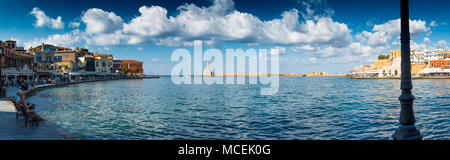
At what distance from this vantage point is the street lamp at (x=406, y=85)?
18.1ft

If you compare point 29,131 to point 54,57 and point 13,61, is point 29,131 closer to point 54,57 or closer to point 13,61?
point 13,61

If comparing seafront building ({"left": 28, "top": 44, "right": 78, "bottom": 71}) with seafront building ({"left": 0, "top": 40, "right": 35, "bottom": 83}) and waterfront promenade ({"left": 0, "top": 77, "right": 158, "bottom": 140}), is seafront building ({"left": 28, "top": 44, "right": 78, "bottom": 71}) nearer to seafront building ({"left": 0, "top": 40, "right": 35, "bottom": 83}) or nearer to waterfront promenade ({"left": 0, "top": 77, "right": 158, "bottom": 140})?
seafront building ({"left": 0, "top": 40, "right": 35, "bottom": 83})

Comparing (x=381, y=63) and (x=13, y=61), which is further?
(x=381, y=63)

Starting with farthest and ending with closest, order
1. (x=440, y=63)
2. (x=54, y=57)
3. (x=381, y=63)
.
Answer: (x=381, y=63), (x=440, y=63), (x=54, y=57)

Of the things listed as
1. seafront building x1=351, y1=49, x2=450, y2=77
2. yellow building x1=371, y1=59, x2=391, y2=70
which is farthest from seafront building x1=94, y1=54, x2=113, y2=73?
yellow building x1=371, y1=59, x2=391, y2=70

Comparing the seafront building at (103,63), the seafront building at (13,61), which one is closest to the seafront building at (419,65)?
the seafront building at (13,61)

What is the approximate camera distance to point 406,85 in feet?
18.4

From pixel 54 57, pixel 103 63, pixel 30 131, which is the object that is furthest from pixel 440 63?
pixel 54 57

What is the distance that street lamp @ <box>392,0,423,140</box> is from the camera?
5508 millimetres

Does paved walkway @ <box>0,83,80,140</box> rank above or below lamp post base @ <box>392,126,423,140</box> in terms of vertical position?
below
